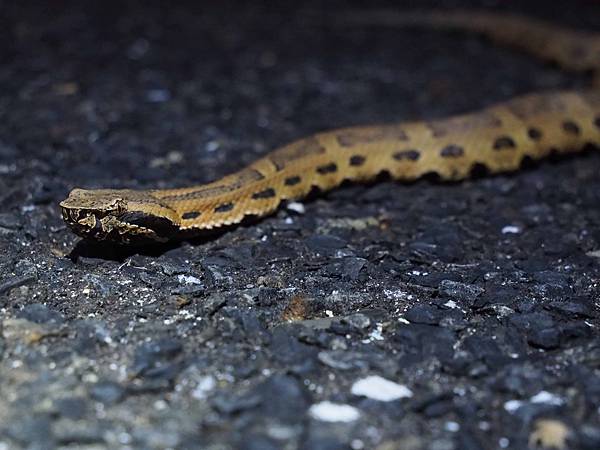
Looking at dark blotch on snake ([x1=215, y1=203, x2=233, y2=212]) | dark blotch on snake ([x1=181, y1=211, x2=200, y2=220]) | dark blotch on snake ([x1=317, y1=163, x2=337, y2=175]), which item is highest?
dark blotch on snake ([x1=181, y1=211, x2=200, y2=220])

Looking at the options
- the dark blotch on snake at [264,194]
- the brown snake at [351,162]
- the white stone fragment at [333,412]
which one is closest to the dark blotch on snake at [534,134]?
the brown snake at [351,162]

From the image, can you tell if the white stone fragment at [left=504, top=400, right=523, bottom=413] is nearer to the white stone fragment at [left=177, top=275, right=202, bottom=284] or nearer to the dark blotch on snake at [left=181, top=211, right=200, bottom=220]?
the white stone fragment at [left=177, top=275, right=202, bottom=284]

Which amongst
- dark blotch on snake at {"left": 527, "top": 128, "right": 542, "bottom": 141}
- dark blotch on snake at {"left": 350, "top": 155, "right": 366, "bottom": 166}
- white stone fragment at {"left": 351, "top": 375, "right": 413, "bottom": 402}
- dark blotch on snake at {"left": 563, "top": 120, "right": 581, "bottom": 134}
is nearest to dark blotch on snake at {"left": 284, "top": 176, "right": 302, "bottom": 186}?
dark blotch on snake at {"left": 350, "top": 155, "right": 366, "bottom": 166}

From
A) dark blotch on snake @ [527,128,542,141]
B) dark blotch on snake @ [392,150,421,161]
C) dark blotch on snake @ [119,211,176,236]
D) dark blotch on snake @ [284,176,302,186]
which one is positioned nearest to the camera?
dark blotch on snake @ [119,211,176,236]

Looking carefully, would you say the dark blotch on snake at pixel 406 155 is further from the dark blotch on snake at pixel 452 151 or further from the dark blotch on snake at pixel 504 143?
the dark blotch on snake at pixel 504 143

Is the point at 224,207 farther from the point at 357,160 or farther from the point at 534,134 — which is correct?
the point at 534,134

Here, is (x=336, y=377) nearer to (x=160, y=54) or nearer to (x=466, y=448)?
(x=466, y=448)

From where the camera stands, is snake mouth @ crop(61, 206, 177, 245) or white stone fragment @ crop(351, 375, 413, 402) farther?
snake mouth @ crop(61, 206, 177, 245)
